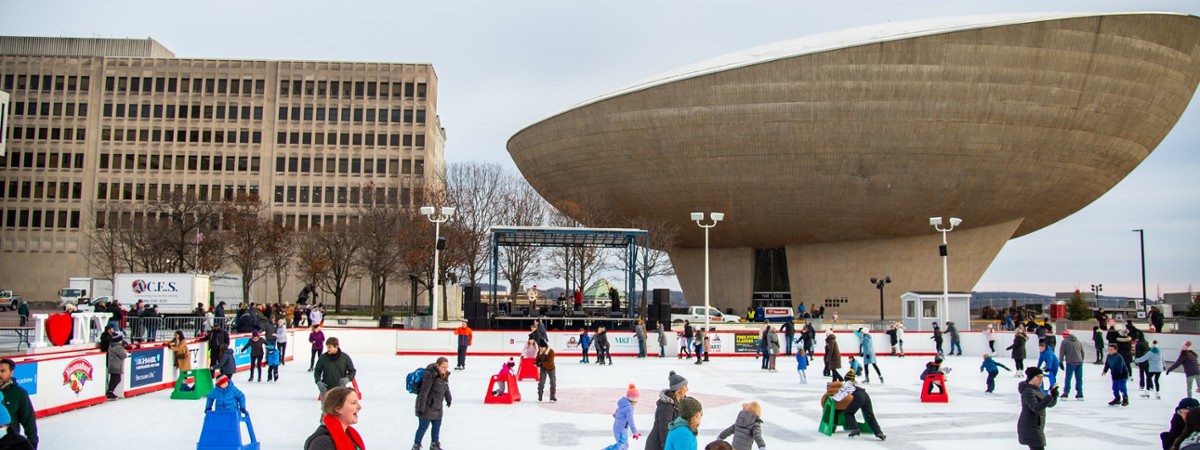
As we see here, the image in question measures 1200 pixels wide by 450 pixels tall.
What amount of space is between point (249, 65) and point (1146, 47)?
72650 mm

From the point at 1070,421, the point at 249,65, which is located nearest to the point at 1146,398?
the point at 1070,421

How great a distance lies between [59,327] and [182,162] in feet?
212

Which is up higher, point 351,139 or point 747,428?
point 351,139

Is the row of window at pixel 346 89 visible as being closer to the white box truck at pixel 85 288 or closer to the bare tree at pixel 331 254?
the bare tree at pixel 331 254

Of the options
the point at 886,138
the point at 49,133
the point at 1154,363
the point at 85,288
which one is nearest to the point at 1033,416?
the point at 1154,363

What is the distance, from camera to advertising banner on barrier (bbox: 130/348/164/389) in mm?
17812

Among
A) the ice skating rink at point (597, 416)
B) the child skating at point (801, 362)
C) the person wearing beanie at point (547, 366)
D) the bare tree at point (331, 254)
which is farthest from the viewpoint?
the bare tree at point (331, 254)

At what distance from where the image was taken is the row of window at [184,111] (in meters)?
84.2

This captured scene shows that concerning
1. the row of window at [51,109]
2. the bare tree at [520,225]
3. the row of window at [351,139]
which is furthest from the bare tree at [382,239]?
the row of window at [51,109]

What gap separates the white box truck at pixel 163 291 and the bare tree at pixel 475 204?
46.0 feet

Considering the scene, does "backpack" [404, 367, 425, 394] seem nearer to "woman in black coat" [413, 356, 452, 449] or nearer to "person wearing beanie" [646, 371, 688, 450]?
"woman in black coat" [413, 356, 452, 449]

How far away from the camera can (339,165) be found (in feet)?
278

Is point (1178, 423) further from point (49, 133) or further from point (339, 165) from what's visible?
point (49, 133)

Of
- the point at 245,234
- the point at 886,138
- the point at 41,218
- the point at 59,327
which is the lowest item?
the point at 59,327
